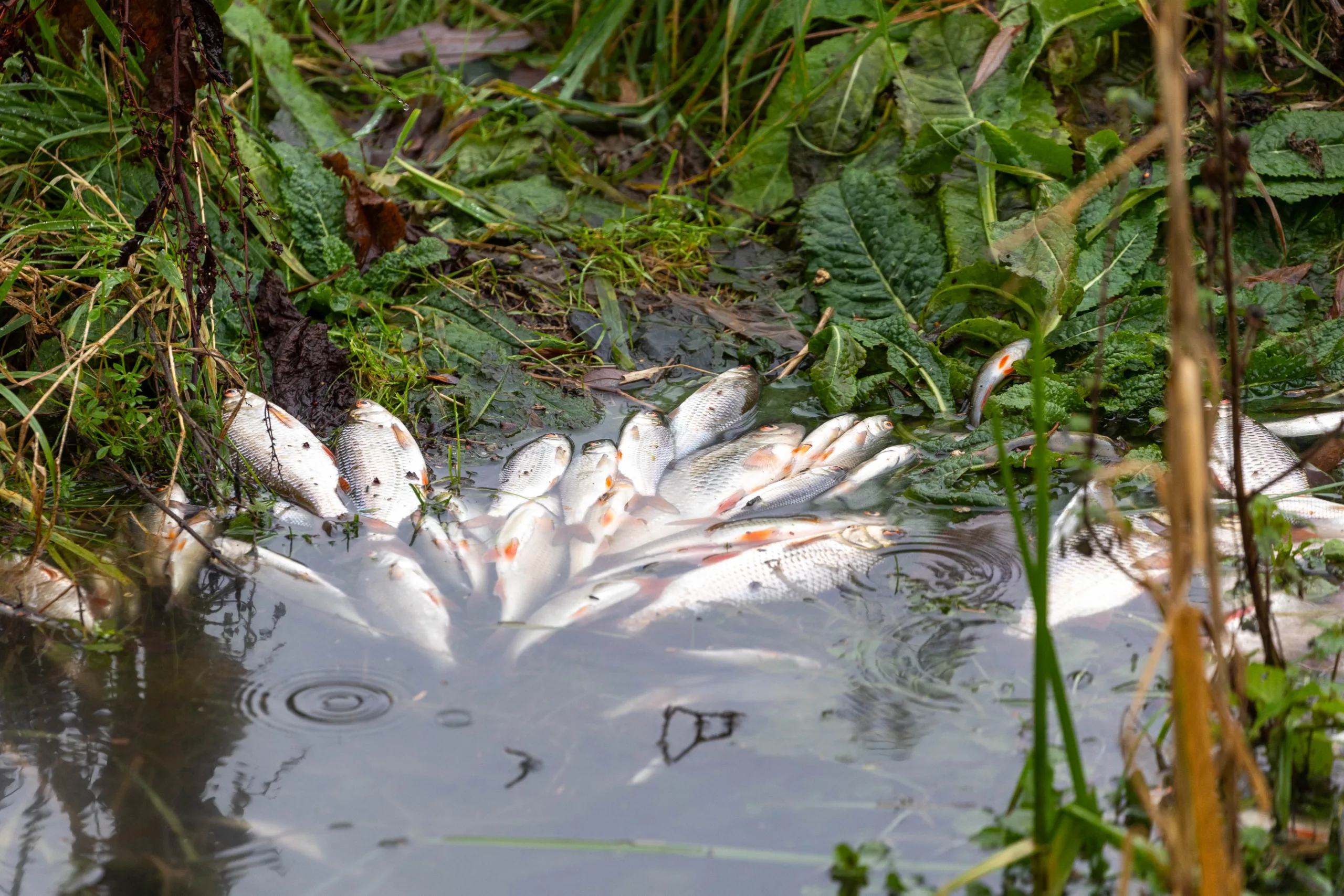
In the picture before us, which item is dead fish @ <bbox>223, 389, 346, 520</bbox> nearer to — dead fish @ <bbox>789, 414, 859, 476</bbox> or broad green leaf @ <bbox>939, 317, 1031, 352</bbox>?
dead fish @ <bbox>789, 414, 859, 476</bbox>

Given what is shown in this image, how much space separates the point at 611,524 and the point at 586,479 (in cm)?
25

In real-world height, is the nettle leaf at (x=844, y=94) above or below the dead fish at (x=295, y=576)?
above

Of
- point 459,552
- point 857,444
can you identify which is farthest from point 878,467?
point 459,552

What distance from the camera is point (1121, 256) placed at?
382 cm

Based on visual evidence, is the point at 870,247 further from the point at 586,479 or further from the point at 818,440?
the point at 586,479

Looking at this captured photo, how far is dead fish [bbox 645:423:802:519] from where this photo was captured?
3137 millimetres

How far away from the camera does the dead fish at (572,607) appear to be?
2.48 metres

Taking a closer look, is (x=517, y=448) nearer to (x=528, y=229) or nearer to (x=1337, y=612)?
(x=528, y=229)

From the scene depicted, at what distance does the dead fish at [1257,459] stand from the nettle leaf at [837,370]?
1156mm

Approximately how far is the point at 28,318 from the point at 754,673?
2.44m

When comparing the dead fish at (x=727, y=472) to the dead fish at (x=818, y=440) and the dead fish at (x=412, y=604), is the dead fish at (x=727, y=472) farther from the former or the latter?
the dead fish at (x=412, y=604)


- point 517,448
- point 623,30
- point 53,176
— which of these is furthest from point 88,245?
point 623,30

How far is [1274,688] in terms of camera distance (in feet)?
5.97

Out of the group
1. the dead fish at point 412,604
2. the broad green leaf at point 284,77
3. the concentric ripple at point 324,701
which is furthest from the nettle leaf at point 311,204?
the concentric ripple at point 324,701
